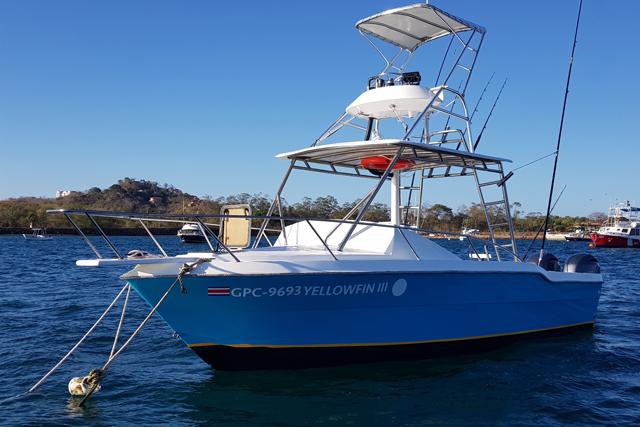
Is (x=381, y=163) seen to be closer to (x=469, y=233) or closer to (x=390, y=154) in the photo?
(x=390, y=154)

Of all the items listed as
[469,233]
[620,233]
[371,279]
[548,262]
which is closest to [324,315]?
[371,279]

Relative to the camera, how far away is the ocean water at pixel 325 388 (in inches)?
215

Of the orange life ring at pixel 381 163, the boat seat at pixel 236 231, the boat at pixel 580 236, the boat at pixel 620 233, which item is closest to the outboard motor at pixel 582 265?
the orange life ring at pixel 381 163

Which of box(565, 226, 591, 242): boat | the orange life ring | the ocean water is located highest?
the orange life ring

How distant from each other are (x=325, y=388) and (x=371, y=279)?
1.45m

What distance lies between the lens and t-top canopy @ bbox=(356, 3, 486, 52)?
27.0 feet

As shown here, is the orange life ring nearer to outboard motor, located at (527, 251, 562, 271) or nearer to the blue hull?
the blue hull

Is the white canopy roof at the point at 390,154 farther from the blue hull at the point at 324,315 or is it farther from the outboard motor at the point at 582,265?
the outboard motor at the point at 582,265

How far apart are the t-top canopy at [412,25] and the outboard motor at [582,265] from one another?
4.87 metres

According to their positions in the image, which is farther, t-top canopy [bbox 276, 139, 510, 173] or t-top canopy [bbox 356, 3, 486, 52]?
t-top canopy [bbox 356, 3, 486, 52]

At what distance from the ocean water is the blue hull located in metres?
0.26

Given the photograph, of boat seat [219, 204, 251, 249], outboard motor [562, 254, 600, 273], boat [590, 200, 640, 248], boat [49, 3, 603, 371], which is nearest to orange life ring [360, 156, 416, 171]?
boat [49, 3, 603, 371]

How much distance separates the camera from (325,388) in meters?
6.18

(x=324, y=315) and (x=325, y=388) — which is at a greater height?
(x=324, y=315)
